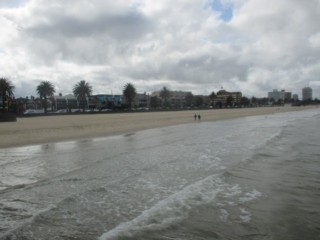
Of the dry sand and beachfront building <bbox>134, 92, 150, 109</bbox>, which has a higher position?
beachfront building <bbox>134, 92, 150, 109</bbox>

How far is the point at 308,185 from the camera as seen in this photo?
10203mm

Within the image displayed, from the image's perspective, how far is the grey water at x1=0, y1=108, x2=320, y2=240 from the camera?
6730mm

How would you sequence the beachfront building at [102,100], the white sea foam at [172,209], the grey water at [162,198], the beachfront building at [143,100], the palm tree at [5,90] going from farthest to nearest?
the beachfront building at [143,100] < the beachfront building at [102,100] < the palm tree at [5,90] < the white sea foam at [172,209] < the grey water at [162,198]

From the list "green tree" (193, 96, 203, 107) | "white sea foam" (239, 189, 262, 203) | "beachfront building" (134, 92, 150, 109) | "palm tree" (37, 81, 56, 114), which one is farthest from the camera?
"green tree" (193, 96, 203, 107)

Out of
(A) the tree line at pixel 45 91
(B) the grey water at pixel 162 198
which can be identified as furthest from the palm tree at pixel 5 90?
(B) the grey water at pixel 162 198

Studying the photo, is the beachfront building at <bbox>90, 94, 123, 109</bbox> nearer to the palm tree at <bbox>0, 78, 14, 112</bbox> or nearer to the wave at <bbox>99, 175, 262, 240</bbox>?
the palm tree at <bbox>0, 78, 14, 112</bbox>

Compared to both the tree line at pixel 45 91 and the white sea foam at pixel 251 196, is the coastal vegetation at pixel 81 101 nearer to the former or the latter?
the tree line at pixel 45 91

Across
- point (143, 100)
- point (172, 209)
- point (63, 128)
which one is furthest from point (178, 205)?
point (143, 100)

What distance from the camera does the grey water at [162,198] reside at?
265 inches

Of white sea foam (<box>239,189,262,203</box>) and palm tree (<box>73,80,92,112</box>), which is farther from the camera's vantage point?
palm tree (<box>73,80,92,112</box>)

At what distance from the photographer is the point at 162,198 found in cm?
923

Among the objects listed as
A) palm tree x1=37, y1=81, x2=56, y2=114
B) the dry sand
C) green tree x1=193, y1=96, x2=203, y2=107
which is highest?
palm tree x1=37, y1=81, x2=56, y2=114

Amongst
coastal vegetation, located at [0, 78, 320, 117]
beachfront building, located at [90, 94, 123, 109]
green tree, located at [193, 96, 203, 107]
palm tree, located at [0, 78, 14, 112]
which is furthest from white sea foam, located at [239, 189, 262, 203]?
green tree, located at [193, 96, 203, 107]

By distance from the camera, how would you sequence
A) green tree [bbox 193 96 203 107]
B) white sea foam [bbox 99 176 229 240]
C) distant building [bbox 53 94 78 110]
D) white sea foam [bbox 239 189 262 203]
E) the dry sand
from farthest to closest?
green tree [bbox 193 96 203 107] < distant building [bbox 53 94 78 110] < the dry sand < white sea foam [bbox 239 189 262 203] < white sea foam [bbox 99 176 229 240]
